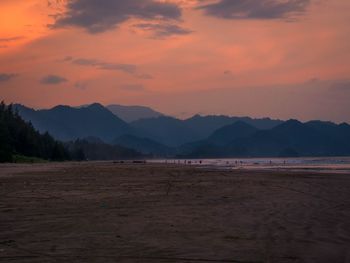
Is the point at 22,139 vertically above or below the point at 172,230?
above

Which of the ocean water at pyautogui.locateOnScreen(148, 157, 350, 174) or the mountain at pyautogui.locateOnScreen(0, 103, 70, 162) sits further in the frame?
the mountain at pyautogui.locateOnScreen(0, 103, 70, 162)

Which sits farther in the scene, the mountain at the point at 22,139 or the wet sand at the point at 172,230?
the mountain at the point at 22,139

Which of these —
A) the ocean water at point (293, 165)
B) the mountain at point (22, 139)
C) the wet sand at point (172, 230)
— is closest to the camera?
the wet sand at point (172, 230)

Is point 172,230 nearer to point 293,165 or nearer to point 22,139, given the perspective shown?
point 293,165

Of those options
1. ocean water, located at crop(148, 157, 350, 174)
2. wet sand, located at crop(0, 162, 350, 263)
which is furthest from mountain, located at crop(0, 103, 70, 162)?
wet sand, located at crop(0, 162, 350, 263)

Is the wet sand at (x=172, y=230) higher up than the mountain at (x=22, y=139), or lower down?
lower down

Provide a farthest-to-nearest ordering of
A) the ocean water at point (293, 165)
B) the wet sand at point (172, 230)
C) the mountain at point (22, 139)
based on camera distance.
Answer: the mountain at point (22, 139) → the ocean water at point (293, 165) → the wet sand at point (172, 230)

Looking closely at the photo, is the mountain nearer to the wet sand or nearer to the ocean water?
the ocean water

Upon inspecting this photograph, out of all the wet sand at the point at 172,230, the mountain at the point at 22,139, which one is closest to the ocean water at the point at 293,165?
the mountain at the point at 22,139

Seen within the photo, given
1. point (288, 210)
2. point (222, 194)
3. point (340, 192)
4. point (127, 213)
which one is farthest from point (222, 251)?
point (340, 192)

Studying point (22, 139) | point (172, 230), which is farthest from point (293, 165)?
point (172, 230)

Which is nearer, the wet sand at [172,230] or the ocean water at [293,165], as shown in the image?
the wet sand at [172,230]

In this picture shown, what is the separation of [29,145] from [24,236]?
3691 inches

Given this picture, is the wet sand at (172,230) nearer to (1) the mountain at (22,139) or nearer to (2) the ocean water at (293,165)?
(2) the ocean water at (293,165)
